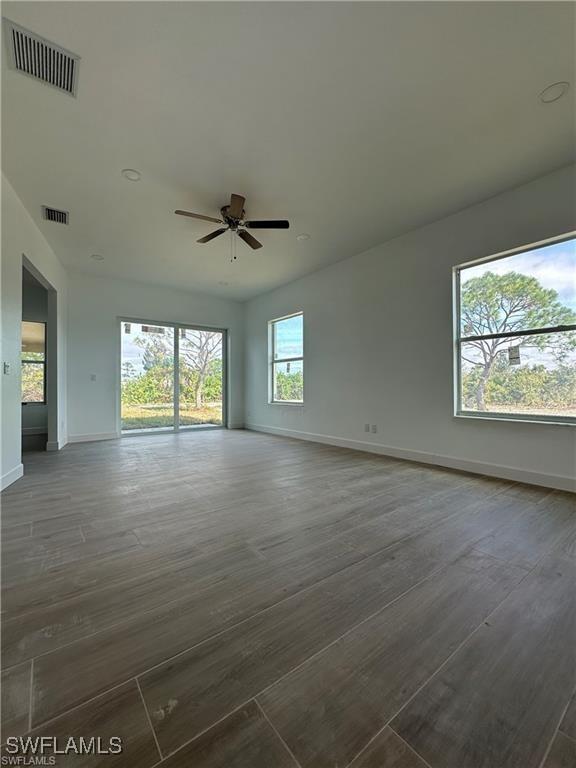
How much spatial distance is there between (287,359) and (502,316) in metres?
3.99

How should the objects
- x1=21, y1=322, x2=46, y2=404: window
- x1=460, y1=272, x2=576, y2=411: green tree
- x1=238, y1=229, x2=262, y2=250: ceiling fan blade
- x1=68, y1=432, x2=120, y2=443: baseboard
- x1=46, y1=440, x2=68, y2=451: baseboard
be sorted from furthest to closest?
x1=21, y1=322, x2=46, y2=404: window → x1=68, y1=432, x2=120, y2=443: baseboard → x1=46, y1=440, x2=68, y2=451: baseboard → x1=238, y1=229, x2=262, y2=250: ceiling fan blade → x1=460, y1=272, x2=576, y2=411: green tree

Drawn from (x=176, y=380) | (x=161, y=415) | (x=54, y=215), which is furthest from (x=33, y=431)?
(x=54, y=215)

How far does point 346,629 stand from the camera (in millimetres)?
1349

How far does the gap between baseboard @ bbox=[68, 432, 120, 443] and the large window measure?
19.9ft

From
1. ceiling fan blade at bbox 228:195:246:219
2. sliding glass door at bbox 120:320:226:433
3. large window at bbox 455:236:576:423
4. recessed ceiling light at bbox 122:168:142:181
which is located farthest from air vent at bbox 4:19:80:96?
sliding glass door at bbox 120:320:226:433

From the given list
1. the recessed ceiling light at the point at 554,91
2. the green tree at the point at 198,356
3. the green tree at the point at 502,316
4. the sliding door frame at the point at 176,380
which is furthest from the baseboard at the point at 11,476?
the recessed ceiling light at the point at 554,91

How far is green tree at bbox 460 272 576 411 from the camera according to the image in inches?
126

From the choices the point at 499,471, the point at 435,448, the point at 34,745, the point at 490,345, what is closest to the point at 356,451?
the point at 435,448

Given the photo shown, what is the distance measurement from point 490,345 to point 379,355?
1.47m

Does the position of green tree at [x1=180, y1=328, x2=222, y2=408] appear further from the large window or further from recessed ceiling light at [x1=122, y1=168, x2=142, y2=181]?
the large window

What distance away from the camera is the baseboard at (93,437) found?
5801 mm

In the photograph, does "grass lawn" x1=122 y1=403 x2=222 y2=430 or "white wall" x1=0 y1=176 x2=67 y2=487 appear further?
"grass lawn" x1=122 y1=403 x2=222 y2=430

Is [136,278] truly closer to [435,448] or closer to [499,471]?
[435,448]

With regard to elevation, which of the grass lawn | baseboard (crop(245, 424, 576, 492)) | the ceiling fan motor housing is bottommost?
baseboard (crop(245, 424, 576, 492))
